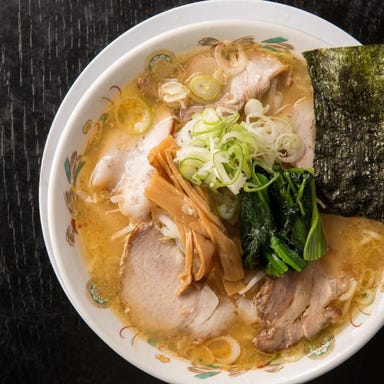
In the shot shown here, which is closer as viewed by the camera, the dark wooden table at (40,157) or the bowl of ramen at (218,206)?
the bowl of ramen at (218,206)

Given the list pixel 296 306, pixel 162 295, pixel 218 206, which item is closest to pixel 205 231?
pixel 218 206

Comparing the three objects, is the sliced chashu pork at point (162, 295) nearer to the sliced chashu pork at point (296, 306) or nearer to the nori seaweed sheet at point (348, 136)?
the sliced chashu pork at point (296, 306)

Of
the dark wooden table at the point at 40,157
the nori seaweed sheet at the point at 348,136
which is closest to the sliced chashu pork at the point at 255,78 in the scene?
the nori seaweed sheet at the point at 348,136

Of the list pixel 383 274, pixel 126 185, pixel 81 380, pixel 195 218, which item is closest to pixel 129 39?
pixel 126 185

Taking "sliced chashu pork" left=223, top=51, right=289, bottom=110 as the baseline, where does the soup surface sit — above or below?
below

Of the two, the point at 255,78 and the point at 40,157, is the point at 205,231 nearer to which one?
the point at 255,78

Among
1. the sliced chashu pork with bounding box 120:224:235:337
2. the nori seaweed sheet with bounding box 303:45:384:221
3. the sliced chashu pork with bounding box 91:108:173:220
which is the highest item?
the nori seaweed sheet with bounding box 303:45:384:221

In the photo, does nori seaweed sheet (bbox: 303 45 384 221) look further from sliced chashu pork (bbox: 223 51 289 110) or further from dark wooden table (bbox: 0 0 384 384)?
dark wooden table (bbox: 0 0 384 384)

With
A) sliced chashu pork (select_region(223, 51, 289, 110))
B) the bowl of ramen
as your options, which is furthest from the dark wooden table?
sliced chashu pork (select_region(223, 51, 289, 110))

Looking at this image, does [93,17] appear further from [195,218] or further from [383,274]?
[383,274]
